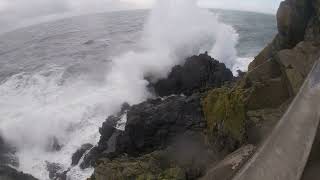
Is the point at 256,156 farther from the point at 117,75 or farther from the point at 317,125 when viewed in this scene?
the point at 117,75

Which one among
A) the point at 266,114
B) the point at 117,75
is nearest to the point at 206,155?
the point at 266,114

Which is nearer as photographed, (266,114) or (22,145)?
(266,114)

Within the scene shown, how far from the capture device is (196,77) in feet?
81.6

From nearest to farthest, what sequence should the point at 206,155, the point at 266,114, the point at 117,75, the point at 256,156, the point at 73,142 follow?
the point at 256,156, the point at 266,114, the point at 206,155, the point at 73,142, the point at 117,75

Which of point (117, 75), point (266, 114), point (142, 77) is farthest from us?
point (117, 75)

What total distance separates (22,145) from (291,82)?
58.8 feet

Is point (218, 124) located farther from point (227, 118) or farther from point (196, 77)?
point (196, 77)

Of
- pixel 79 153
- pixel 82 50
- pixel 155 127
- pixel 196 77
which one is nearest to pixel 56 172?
pixel 79 153

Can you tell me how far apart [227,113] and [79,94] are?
21184 mm

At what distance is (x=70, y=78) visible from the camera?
35.8 metres

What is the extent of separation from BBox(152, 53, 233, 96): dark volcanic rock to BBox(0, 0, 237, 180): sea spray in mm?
2531

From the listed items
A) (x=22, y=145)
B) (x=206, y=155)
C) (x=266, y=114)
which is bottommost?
(x=22, y=145)

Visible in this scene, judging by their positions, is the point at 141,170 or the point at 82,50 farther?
the point at 82,50

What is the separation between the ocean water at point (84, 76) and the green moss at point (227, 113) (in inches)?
326
